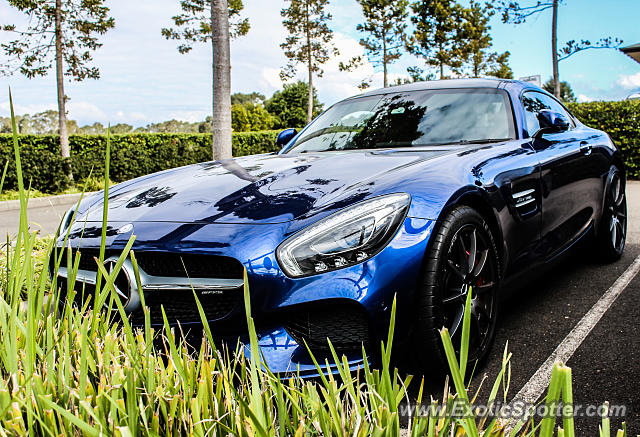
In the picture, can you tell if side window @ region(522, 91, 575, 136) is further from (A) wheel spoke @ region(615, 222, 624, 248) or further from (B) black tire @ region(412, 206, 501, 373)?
(B) black tire @ region(412, 206, 501, 373)

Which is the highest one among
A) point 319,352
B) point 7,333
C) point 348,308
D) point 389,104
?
point 389,104

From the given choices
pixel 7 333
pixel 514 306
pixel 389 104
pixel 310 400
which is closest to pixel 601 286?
pixel 514 306

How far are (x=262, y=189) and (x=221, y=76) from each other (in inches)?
247

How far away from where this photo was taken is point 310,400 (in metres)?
1.09

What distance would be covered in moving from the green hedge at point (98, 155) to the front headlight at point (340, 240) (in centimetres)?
1082

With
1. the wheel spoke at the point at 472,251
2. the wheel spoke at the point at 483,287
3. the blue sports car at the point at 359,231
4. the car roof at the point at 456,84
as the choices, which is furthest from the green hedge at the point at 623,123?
the wheel spoke at the point at 472,251

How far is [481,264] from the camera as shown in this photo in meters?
2.49

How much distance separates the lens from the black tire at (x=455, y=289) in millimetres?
2127

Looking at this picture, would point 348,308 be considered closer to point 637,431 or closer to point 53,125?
point 637,431

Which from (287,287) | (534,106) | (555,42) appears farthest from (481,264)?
(555,42)

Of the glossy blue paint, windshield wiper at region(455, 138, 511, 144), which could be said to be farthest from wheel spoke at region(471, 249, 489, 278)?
the glossy blue paint

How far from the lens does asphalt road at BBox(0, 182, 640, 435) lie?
88.7 inches

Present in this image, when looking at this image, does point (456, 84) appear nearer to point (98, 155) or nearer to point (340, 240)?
point (340, 240)

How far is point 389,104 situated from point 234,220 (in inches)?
74.8
